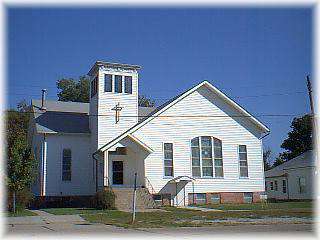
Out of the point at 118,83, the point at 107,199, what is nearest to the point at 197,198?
the point at 107,199

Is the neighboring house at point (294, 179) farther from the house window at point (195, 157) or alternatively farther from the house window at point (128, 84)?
the house window at point (128, 84)

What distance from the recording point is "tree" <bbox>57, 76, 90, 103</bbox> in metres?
64.3

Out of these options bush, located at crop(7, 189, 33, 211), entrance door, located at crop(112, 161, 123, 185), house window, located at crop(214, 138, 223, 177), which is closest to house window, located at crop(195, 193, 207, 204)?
house window, located at crop(214, 138, 223, 177)

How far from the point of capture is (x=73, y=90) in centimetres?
6506

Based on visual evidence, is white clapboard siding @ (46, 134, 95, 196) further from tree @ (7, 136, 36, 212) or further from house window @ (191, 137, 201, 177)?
house window @ (191, 137, 201, 177)

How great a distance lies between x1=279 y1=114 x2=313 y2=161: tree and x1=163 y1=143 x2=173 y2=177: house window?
38316 mm

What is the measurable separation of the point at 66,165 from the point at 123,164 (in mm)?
4534

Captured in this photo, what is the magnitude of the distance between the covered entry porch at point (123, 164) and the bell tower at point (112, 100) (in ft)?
4.79

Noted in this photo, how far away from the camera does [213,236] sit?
1289cm

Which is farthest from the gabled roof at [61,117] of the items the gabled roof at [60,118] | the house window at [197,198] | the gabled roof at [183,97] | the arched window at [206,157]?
the house window at [197,198]

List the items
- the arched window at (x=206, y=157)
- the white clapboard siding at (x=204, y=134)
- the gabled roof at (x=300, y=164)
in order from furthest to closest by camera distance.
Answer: the gabled roof at (x=300, y=164) < the arched window at (x=206, y=157) < the white clapboard siding at (x=204, y=134)

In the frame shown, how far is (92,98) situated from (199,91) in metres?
8.41

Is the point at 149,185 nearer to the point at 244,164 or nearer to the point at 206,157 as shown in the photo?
the point at 206,157

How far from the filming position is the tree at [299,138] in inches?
2549
